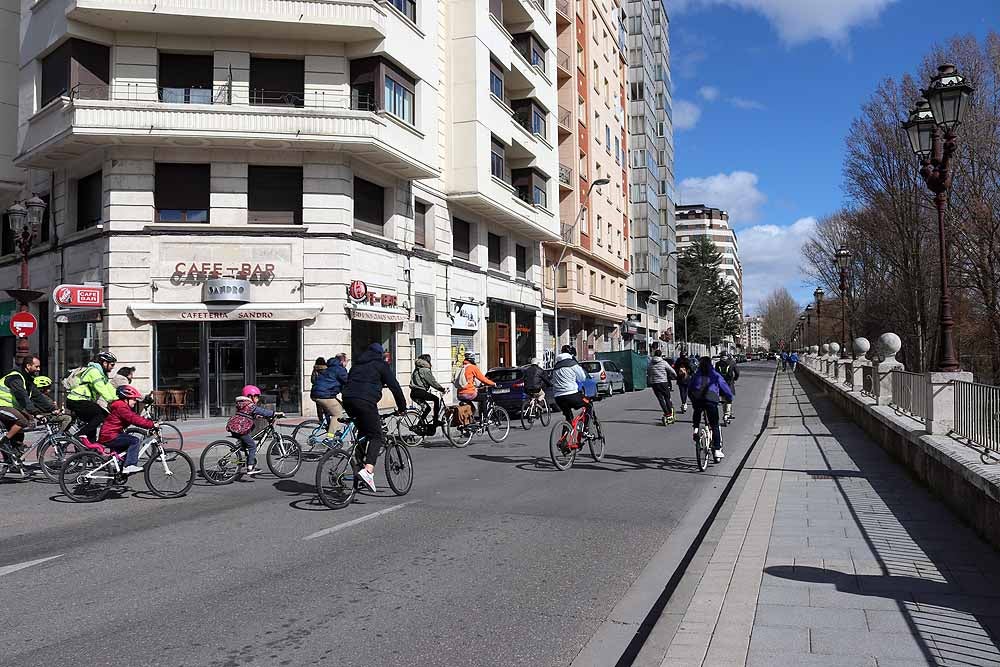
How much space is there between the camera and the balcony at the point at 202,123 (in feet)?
62.9

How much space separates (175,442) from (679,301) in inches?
3167

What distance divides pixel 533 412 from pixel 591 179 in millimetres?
28798

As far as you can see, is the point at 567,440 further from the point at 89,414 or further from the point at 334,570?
the point at 89,414

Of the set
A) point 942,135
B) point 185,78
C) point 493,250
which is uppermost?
point 185,78

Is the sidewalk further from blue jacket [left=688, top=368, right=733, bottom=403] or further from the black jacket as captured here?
the black jacket

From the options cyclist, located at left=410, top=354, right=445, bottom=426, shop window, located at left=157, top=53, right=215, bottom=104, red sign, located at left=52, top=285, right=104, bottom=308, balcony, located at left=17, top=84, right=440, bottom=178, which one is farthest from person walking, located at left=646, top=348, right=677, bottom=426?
shop window, located at left=157, top=53, right=215, bottom=104

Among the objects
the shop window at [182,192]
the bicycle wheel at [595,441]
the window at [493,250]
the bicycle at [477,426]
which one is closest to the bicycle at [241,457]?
the bicycle at [477,426]

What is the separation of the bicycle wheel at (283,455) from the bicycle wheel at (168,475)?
61.7 inches

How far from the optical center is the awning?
64.1 feet

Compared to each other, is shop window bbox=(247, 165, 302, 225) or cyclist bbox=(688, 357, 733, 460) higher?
shop window bbox=(247, 165, 302, 225)

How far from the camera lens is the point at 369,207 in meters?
22.8

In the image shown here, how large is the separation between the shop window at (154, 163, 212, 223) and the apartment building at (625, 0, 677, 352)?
38.4 m

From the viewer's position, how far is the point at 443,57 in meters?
27.1

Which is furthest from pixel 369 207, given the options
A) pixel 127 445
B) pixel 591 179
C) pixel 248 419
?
pixel 591 179
